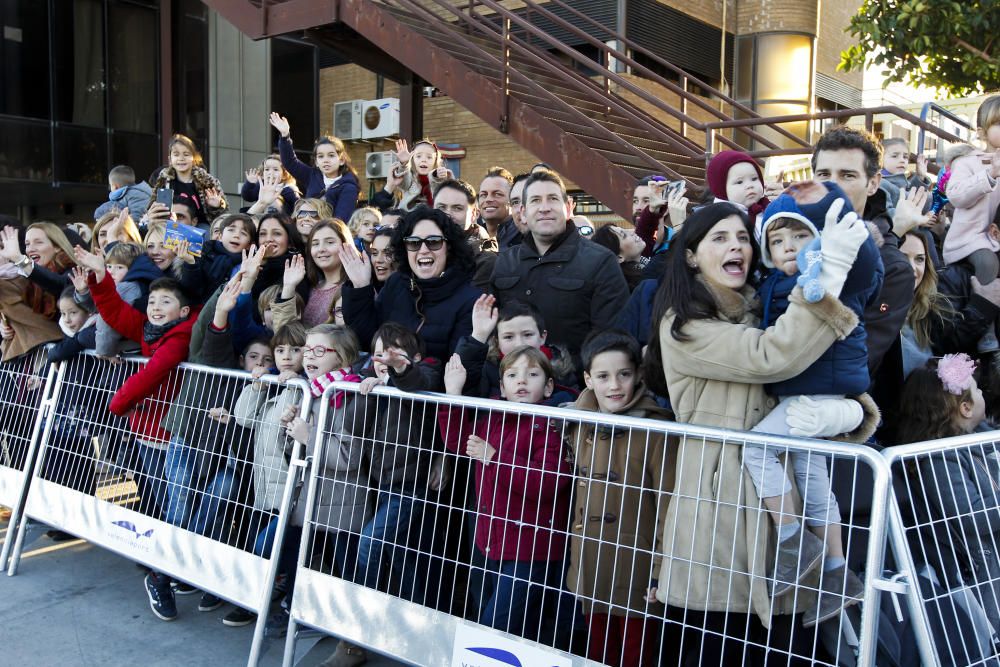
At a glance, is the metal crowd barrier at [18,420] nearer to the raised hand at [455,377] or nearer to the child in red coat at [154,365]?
the child in red coat at [154,365]

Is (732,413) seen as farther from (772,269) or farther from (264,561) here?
(264,561)

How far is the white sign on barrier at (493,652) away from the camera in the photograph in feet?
9.80

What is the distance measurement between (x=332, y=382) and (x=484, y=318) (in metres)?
0.75

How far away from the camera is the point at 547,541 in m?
3.27

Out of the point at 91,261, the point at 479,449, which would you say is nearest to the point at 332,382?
the point at 479,449

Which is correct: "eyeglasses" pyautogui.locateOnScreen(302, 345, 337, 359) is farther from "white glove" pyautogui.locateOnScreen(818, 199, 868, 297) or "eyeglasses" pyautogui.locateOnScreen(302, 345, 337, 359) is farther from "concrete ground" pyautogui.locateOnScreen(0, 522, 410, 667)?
"white glove" pyautogui.locateOnScreen(818, 199, 868, 297)

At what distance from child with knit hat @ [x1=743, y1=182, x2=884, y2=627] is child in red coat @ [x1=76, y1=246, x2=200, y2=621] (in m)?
3.20

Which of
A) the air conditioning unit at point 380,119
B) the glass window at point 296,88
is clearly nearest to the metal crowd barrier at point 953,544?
the air conditioning unit at point 380,119

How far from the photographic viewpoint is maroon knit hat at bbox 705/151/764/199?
4.04m

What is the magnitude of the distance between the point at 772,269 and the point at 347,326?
88.5 inches

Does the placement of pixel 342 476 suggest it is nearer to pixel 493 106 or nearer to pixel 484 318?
pixel 484 318

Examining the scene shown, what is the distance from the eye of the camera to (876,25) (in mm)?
11078

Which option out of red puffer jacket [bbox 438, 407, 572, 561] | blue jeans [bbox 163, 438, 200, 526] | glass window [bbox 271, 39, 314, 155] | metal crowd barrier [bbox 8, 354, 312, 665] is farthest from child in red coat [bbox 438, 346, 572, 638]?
glass window [bbox 271, 39, 314, 155]

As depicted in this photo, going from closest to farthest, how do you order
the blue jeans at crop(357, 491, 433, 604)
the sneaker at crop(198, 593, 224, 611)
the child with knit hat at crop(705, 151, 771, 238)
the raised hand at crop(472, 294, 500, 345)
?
1. the blue jeans at crop(357, 491, 433, 604)
2. the child with knit hat at crop(705, 151, 771, 238)
3. the raised hand at crop(472, 294, 500, 345)
4. the sneaker at crop(198, 593, 224, 611)
